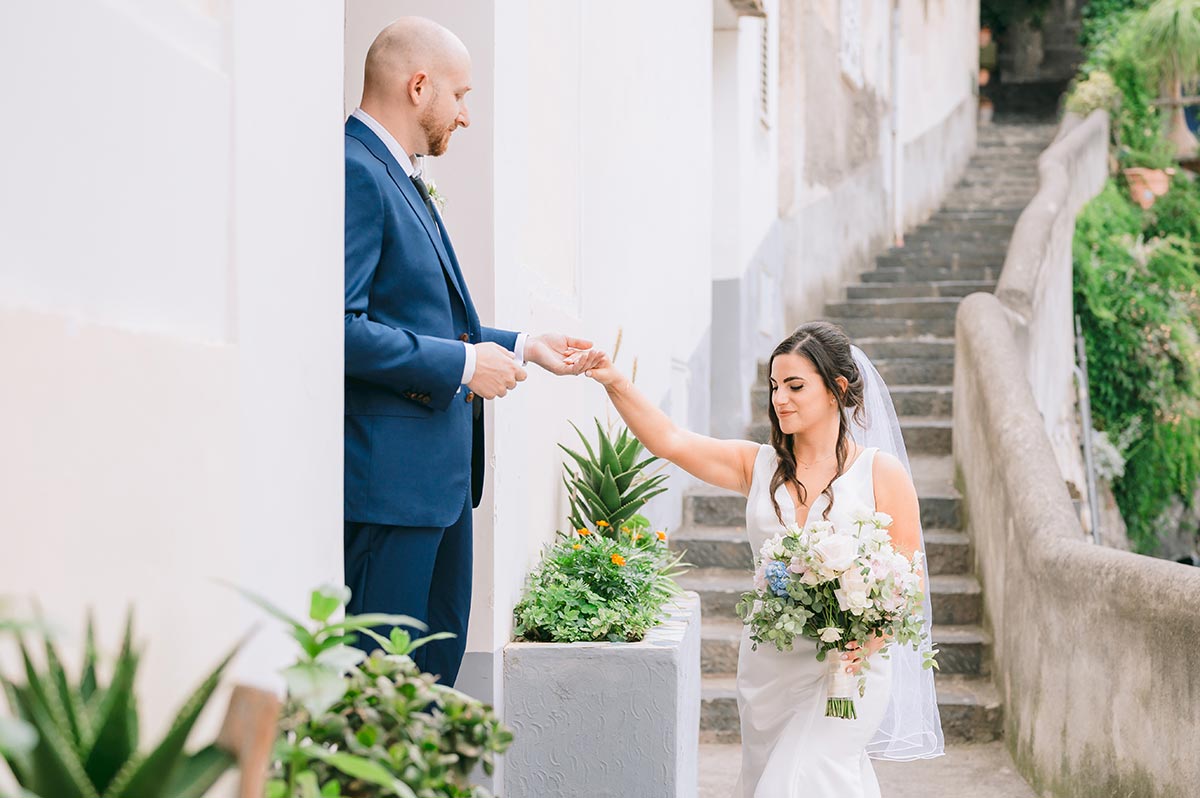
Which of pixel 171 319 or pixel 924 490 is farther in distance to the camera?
pixel 924 490

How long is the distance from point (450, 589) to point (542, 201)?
1990mm

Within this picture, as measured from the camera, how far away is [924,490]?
779 cm

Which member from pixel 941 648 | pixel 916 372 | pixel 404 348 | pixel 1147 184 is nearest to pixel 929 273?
pixel 916 372

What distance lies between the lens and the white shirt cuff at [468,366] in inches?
118

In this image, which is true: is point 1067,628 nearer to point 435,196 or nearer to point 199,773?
point 435,196

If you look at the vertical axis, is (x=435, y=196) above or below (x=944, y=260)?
below

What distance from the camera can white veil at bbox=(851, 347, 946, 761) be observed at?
4.12 metres

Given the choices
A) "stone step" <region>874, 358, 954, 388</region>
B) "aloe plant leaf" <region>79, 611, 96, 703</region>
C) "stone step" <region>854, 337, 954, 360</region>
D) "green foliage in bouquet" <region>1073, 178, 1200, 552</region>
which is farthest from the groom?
"green foliage in bouquet" <region>1073, 178, 1200, 552</region>

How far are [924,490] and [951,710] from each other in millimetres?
1967

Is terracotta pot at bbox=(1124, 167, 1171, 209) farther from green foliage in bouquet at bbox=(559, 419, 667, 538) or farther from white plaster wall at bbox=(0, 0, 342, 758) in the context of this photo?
white plaster wall at bbox=(0, 0, 342, 758)

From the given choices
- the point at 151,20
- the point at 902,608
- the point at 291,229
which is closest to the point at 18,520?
the point at 151,20

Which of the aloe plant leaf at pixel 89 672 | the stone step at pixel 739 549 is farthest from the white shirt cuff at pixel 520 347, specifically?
the stone step at pixel 739 549

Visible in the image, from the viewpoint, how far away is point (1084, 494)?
1166cm

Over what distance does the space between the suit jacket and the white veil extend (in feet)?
4.94
